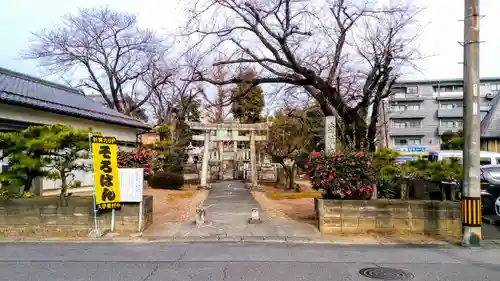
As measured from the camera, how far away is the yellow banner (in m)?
8.99

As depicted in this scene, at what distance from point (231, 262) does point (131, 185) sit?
3.87 m

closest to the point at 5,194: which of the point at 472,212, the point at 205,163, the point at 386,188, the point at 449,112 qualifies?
the point at 386,188

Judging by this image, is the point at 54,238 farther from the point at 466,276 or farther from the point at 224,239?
the point at 466,276

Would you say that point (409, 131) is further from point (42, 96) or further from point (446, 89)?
point (42, 96)

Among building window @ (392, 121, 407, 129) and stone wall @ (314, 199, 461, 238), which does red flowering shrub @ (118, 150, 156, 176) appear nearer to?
stone wall @ (314, 199, 461, 238)

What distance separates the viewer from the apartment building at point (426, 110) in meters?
48.8

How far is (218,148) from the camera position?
33719 mm

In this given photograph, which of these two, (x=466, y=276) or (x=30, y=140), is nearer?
(x=466, y=276)

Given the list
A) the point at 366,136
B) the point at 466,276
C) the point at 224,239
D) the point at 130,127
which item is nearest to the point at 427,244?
the point at 466,276

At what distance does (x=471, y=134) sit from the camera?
325 inches

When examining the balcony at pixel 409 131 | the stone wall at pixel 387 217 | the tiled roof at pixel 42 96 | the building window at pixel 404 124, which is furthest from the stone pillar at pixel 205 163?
the building window at pixel 404 124

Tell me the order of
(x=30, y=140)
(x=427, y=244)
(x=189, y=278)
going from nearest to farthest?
(x=189, y=278) < (x=427, y=244) < (x=30, y=140)

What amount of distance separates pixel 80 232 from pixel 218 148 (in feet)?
80.9

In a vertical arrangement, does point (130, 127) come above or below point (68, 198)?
above
